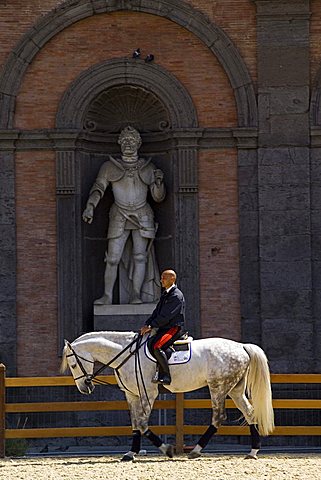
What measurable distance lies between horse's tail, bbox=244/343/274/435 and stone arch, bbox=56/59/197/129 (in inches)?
201

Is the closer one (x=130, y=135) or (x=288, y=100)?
(x=288, y=100)

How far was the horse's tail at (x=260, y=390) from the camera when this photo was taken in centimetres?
1930

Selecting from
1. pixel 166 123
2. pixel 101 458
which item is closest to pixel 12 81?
pixel 166 123

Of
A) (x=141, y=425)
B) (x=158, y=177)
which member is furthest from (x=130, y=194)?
(x=141, y=425)

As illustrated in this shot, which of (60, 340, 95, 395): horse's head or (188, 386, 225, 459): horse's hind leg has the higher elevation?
(60, 340, 95, 395): horse's head

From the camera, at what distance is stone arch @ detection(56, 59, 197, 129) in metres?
23.3

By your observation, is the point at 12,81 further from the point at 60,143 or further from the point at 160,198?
the point at 160,198

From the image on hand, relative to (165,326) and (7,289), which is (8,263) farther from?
(165,326)

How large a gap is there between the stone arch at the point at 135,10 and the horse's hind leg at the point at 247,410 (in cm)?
524

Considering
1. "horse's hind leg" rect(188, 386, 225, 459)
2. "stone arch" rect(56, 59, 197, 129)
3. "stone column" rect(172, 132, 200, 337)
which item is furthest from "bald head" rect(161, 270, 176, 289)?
"stone arch" rect(56, 59, 197, 129)

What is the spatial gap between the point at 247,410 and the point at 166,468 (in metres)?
1.54

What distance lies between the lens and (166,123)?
2367 centimetres

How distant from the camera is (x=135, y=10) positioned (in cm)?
2339

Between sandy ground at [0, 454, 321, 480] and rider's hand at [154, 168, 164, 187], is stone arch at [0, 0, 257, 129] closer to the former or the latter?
rider's hand at [154, 168, 164, 187]
